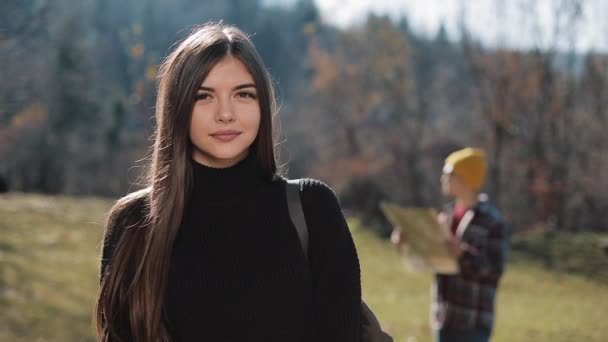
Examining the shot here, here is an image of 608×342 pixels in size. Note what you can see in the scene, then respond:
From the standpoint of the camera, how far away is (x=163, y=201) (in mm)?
2072

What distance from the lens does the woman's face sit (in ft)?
6.66

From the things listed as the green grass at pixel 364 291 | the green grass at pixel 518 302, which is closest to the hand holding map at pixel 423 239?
the green grass at pixel 364 291

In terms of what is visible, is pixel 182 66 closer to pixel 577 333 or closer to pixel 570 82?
pixel 577 333

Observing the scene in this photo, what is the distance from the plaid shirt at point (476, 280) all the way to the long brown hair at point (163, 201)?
7.84ft

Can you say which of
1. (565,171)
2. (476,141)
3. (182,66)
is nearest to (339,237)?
(182,66)

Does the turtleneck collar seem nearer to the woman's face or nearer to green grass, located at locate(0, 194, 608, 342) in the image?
the woman's face

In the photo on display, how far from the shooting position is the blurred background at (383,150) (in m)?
9.66

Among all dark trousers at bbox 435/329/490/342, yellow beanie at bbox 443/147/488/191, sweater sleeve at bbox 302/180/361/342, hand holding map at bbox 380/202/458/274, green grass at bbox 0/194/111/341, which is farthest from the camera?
green grass at bbox 0/194/111/341

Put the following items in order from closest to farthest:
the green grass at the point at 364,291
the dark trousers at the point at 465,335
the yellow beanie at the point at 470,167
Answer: the dark trousers at the point at 465,335 → the yellow beanie at the point at 470,167 → the green grass at the point at 364,291

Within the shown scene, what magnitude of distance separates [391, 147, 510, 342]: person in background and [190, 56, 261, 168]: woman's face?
235cm

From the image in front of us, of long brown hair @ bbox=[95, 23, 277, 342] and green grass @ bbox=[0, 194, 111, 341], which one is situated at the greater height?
long brown hair @ bbox=[95, 23, 277, 342]

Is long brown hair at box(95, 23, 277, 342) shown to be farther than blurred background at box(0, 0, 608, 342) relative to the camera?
No

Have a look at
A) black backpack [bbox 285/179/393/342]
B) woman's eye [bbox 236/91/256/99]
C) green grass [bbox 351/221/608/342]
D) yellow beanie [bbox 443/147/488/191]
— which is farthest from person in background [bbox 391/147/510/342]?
green grass [bbox 351/221/608/342]

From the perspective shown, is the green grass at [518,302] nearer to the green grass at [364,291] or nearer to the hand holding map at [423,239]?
the green grass at [364,291]
